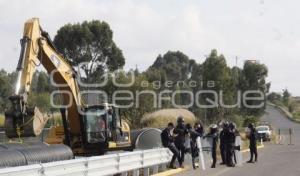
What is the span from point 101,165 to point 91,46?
54.6 meters

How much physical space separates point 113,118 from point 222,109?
130 ft

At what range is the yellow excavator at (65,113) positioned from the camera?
668 inches

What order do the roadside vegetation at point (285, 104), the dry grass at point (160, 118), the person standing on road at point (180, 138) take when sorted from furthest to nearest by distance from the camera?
the roadside vegetation at point (285, 104), the dry grass at point (160, 118), the person standing on road at point (180, 138)

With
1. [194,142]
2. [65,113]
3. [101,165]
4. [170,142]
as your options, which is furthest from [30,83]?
[194,142]

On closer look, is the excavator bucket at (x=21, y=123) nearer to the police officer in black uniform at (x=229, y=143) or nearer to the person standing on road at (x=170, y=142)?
the person standing on road at (x=170, y=142)

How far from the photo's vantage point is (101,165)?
51.5 ft

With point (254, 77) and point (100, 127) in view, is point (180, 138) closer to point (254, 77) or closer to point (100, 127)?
point (100, 127)

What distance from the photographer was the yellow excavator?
17.0 m

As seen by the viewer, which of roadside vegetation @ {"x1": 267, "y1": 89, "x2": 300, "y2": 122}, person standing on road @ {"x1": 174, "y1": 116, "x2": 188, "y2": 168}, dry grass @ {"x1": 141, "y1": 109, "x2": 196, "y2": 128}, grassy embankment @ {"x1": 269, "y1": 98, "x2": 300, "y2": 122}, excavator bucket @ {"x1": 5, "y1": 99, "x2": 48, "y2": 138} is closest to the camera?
excavator bucket @ {"x1": 5, "y1": 99, "x2": 48, "y2": 138}

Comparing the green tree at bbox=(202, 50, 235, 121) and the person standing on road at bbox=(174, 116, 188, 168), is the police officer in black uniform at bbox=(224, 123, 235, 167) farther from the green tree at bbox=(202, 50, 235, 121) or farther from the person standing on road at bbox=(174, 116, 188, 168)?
the green tree at bbox=(202, 50, 235, 121)

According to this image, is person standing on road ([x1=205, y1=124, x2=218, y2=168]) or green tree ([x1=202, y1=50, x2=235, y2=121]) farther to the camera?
green tree ([x1=202, y1=50, x2=235, y2=121])

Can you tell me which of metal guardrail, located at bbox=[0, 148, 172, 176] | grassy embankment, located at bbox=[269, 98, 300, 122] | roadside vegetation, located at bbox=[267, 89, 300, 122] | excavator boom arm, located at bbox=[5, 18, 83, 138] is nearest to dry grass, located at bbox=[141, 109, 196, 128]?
excavator boom arm, located at bbox=[5, 18, 83, 138]

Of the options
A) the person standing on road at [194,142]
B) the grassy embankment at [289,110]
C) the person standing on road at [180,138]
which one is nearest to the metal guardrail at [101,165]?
the person standing on road at [180,138]

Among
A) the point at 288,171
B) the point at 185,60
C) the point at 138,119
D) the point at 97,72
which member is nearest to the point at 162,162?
the point at 288,171
